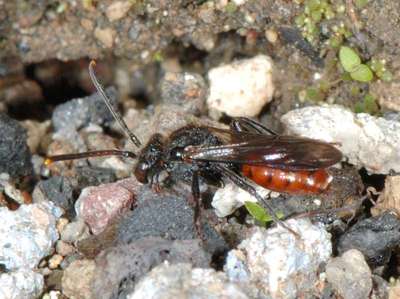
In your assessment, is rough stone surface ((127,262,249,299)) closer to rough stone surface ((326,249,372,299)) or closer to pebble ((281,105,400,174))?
rough stone surface ((326,249,372,299))

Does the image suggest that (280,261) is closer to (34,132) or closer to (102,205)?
(102,205)

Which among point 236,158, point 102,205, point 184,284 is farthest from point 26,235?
point 236,158

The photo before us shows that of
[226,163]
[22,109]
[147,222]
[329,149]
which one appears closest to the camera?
[147,222]

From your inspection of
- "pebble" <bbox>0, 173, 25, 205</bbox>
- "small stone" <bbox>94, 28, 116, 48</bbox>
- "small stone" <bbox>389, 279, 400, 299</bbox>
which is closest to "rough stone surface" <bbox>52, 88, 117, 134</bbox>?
"small stone" <bbox>94, 28, 116, 48</bbox>

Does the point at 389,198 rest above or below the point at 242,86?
below

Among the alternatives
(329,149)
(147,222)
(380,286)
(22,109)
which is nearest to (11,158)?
(22,109)

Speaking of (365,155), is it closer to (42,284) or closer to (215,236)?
(215,236)
